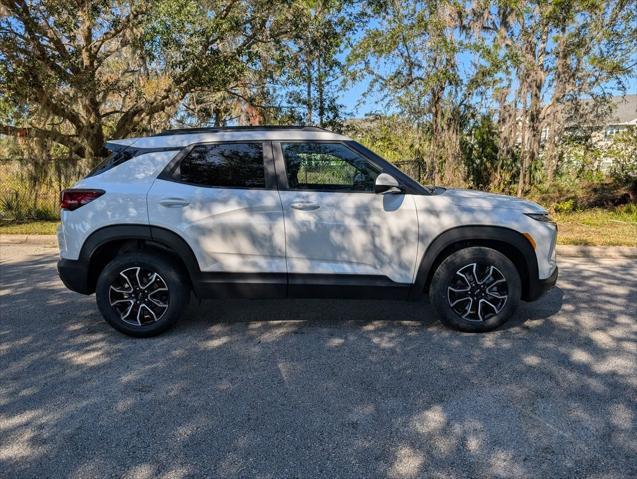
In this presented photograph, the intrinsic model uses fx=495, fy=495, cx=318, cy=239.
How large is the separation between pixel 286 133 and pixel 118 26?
986cm

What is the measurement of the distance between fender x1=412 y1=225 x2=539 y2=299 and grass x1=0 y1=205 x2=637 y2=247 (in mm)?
4997

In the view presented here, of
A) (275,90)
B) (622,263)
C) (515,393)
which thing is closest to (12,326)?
(515,393)

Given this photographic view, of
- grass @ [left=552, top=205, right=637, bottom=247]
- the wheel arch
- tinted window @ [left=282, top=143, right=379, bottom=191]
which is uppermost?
tinted window @ [left=282, top=143, right=379, bottom=191]

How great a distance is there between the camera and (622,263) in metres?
Result: 7.71

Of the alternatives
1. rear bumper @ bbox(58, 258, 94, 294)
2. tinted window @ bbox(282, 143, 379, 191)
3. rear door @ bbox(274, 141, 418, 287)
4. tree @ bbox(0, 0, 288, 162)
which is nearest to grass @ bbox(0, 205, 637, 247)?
tree @ bbox(0, 0, 288, 162)

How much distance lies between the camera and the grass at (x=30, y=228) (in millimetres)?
10609

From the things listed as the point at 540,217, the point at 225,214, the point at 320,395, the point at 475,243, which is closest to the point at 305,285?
the point at 225,214

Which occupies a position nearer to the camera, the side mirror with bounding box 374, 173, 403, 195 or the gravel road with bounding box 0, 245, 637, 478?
the gravel road with bounding box 0, 245, 637, 478

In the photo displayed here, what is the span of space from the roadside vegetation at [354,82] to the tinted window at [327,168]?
7.21 meters

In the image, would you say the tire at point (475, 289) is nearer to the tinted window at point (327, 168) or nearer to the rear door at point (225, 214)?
the tinted window at point (327, 168)

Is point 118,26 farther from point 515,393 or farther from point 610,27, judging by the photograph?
point 515,393

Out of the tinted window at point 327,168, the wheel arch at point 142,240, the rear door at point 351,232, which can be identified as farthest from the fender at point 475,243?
the wheel arch at point 142,240

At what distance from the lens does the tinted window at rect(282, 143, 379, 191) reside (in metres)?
4.45

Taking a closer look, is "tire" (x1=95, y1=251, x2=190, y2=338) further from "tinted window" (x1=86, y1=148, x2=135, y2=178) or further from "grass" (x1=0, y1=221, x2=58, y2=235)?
"grass" (x1=0, y1=221, x2=58, y2=235)
